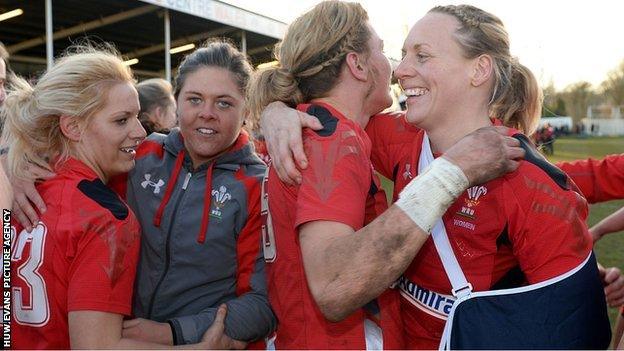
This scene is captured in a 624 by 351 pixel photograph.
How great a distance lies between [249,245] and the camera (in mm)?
2471

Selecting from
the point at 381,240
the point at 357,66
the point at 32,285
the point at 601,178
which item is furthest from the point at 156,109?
the point at 381,240

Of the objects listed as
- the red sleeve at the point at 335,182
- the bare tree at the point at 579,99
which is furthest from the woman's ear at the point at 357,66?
the bare tree at the point at 579,99

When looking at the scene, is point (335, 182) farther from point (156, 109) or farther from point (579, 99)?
point (579, 99)

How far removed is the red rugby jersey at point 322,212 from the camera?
1.69 m

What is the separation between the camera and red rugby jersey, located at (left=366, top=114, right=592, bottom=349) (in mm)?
1694

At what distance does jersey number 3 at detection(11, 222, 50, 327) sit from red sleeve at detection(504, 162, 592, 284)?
161 centimetres

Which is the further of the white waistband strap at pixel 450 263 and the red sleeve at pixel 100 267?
the red sleeve at pixel 100 267

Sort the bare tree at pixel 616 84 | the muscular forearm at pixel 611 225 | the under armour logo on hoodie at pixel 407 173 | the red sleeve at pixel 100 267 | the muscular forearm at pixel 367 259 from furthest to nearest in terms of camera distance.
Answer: the bare tree at pixel 616 84, the muscular forearm at pixel 611 225, the under armour logo on hoodie at pixel 407 173, the red sleeve at pixel 100 267, the muscular forearm at pixel 367 259

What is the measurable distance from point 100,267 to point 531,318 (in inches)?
56.3

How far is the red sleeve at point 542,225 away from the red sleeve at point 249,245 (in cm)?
115

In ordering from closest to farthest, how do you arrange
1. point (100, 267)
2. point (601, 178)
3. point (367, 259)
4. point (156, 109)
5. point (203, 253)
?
point (367, 259), point (100, 267), point (203, 253), point (601, 178), point (156, 109)

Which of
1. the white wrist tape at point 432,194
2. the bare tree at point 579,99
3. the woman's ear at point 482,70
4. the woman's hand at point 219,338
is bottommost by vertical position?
the woman's hand at point 219,338

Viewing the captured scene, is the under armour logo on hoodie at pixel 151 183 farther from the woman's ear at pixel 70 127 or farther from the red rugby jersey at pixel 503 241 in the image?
the red rugby jersey at pixel 503 241

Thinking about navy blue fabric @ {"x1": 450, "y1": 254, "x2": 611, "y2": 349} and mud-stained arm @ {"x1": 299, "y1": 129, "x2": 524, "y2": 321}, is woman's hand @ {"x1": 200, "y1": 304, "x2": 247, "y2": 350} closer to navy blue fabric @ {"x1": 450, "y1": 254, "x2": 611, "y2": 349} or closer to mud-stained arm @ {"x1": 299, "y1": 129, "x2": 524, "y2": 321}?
mud-stained arm @ {"x1": 299, "y1": 129, "x2": 524, "y2": 321}
